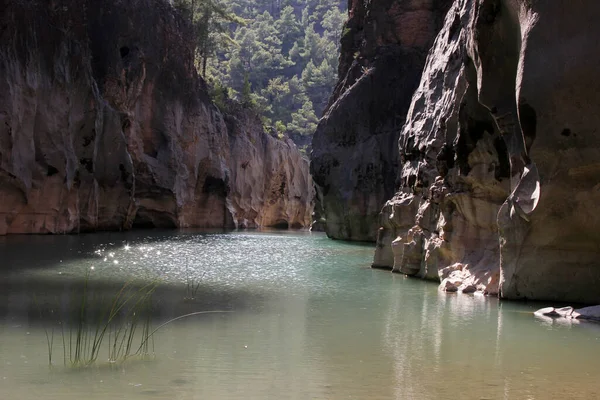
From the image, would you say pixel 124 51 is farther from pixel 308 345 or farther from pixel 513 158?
pixel 308 345

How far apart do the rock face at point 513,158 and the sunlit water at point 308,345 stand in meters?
0.98

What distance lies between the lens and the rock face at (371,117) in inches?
1334

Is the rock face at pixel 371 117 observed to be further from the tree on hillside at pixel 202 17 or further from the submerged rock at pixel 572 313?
the submerged rock at pixel 572 313

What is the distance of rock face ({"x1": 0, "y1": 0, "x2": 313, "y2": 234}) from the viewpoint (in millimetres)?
25750

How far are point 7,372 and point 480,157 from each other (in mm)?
10818

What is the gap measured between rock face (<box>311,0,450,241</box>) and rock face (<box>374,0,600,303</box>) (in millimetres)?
16297

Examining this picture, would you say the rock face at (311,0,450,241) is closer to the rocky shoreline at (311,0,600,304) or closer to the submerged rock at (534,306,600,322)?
the rocky shoreline at (311,0,600,304)

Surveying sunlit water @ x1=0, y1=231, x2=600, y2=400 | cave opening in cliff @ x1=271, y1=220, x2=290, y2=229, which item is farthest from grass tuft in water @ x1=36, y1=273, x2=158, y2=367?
cave opening in cliff @ x1=271, y1=220, x2=290, y2=229

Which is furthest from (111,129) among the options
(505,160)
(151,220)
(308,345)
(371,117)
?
(308,345)

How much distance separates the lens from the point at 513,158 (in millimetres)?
12555

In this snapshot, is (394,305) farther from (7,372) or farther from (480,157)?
(7,372)

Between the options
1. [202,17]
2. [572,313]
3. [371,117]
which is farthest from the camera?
[202,17]

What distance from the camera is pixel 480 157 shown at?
14125 mm

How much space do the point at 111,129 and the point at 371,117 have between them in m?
13.8
